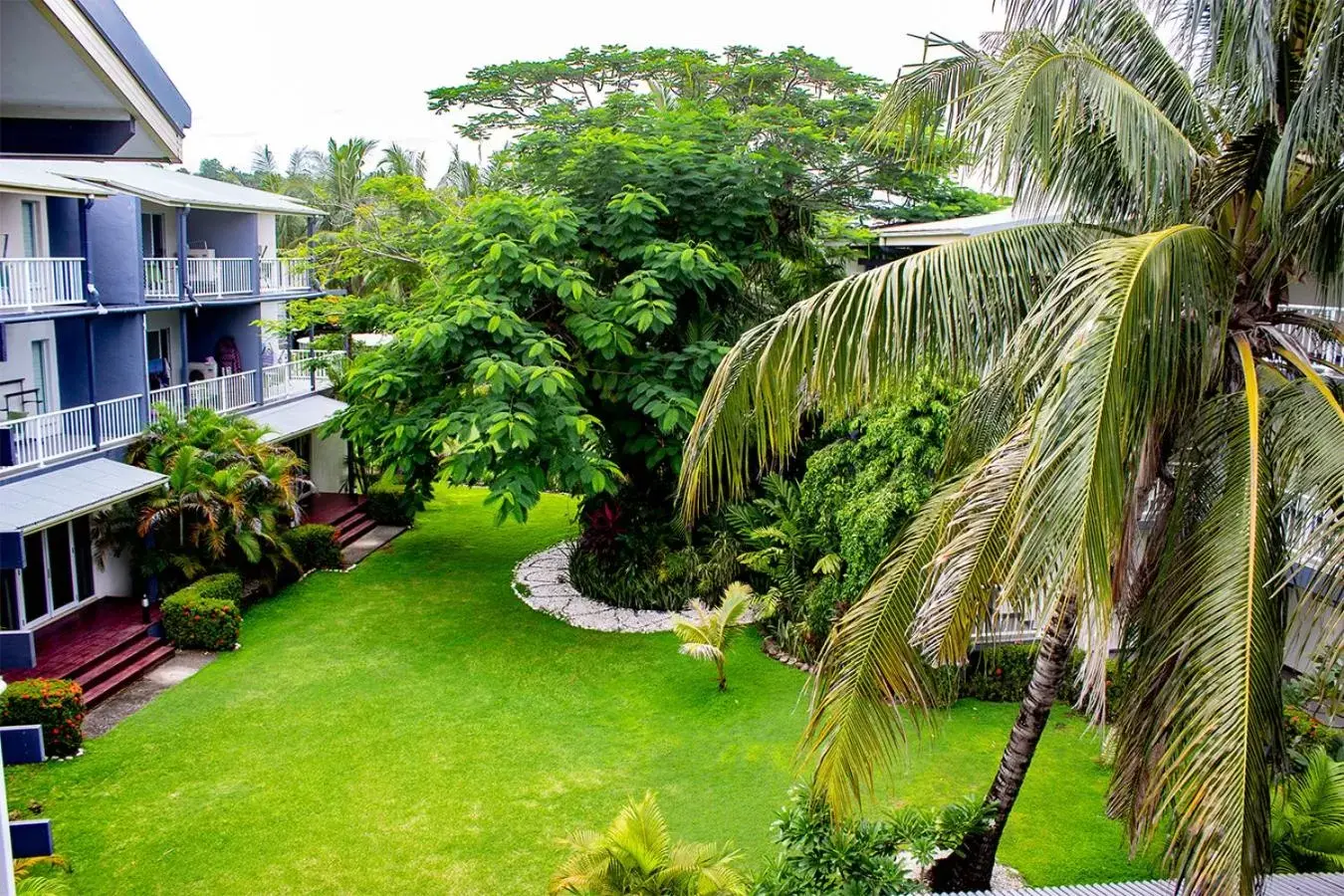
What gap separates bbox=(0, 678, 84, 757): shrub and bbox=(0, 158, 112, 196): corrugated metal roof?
5873mm

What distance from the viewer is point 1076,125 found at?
7.27 meters

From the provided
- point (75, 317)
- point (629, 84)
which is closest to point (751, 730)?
point (75, 317)

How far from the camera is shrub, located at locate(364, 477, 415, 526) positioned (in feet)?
75.3

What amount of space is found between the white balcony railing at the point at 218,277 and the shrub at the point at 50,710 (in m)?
9.70

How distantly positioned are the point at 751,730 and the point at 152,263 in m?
13.6

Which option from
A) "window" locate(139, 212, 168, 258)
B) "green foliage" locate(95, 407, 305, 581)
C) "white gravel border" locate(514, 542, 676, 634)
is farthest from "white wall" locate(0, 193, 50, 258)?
"white gravel border" locate(514, 542, 676, 634)

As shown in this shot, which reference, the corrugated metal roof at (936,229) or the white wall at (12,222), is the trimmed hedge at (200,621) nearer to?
the white wall at (12,222)

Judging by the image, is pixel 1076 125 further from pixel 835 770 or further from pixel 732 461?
pixel 835 770

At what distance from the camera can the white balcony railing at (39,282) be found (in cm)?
1480

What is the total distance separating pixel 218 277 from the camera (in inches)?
827

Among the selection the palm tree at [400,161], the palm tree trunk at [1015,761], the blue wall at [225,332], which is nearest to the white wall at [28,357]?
the blue wall at [225,332]

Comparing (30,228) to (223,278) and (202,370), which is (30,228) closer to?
(223,278)

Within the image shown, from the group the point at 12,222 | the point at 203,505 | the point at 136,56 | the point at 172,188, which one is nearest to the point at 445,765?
the point at 203,505

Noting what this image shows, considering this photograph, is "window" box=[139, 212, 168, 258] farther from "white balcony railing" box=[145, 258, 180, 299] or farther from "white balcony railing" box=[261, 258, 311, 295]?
"white balcony railing" box=[261, 258, 311, 295]
